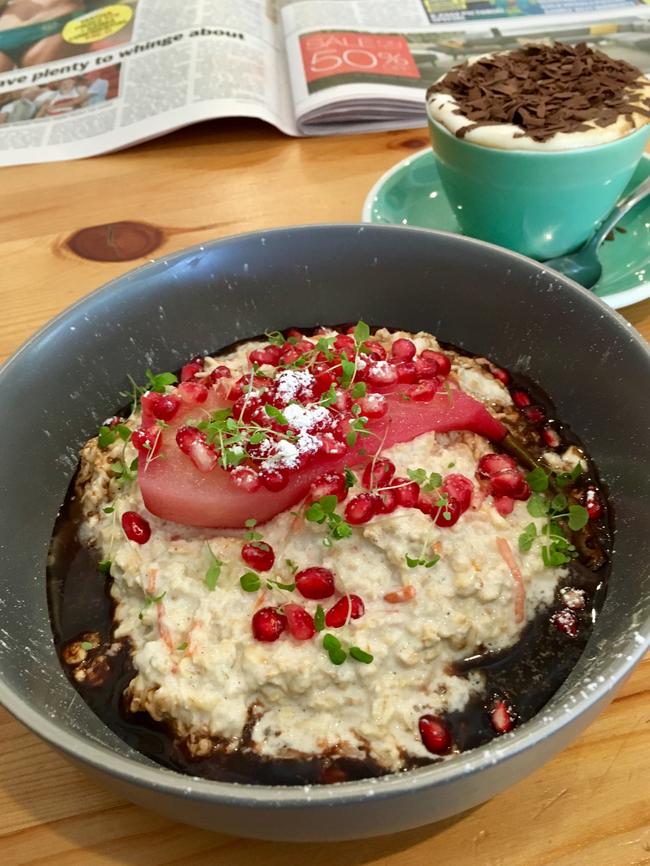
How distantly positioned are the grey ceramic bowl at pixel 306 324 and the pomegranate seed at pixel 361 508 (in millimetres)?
320

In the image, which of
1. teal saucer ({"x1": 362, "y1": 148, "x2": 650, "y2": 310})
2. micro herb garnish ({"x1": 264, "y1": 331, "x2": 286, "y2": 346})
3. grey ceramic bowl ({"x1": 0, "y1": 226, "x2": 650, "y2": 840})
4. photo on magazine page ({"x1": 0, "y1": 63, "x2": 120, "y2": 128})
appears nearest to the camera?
grey ceramic bowl ({"x1": 0, "y1": 226, "x2": 650, "y2": 840})

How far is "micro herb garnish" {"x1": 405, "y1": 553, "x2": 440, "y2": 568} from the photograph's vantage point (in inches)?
37.9

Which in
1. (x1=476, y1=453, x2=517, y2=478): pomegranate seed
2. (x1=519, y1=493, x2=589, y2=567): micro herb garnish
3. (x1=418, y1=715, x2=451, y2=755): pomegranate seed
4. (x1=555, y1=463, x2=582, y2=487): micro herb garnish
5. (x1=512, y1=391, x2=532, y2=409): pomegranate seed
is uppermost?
(x1=476, y1=453, x2=517, y2=478): pomegranate seed

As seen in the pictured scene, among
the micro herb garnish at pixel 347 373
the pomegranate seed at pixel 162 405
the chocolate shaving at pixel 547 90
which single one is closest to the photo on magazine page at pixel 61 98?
the chocolate shaving at pixel 547 90

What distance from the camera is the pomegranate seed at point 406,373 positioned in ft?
3.75

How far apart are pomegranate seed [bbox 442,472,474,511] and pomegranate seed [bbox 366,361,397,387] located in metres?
0.18

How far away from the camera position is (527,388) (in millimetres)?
1266

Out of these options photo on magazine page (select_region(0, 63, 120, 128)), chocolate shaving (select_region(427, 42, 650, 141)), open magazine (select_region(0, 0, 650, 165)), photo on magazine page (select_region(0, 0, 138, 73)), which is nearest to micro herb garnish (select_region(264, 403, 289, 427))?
chocolate shaving (select_region(427, 42, 650, 141))

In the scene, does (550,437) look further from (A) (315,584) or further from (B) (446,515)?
(A) (315,584)

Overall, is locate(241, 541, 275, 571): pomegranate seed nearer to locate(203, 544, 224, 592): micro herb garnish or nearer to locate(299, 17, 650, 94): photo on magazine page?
locate(203, 544, 224, 592): micro herb garnish

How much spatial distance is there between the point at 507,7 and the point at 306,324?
1903mm

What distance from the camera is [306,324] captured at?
142 cm

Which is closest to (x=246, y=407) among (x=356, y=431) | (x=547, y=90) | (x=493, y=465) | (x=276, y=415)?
(x=276, y=415)

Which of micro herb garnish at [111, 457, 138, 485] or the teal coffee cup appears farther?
the teal coffee cup
